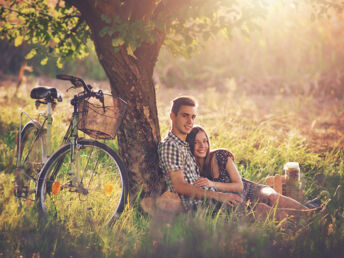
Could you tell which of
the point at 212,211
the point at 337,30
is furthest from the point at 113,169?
the point at 337,30

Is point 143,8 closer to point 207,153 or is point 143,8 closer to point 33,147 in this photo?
point 207,153

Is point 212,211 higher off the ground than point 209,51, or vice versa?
point 209,51

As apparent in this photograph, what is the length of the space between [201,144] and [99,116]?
1.10m

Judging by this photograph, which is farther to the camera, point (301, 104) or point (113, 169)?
point (301, 104)

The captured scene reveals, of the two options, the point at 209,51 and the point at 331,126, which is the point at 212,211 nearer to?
the point at 331,126

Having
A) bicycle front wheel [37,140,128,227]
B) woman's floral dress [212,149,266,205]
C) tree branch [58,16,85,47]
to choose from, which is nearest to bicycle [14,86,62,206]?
bicycle front wheel [37,140,128,227]

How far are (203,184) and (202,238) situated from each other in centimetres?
77

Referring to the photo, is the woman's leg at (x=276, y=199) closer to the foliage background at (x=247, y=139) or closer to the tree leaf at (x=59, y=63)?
the foliage background at (x=247, y=139)

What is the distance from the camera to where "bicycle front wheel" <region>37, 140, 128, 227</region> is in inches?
137

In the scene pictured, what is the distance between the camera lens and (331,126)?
25.5 feet

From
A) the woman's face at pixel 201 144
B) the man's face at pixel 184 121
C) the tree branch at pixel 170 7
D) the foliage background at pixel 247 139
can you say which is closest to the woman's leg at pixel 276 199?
the foliage background at pixel 247 139

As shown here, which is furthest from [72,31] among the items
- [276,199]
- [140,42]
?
[276,199]

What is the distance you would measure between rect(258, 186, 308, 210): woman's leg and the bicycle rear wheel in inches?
83.0

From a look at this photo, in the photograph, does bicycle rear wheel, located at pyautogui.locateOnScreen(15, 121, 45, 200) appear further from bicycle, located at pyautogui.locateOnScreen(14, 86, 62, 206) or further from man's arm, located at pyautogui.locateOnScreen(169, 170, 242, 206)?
man's arm, located at pyautogui.locateOnScreen(169, 170, 242, 206)
